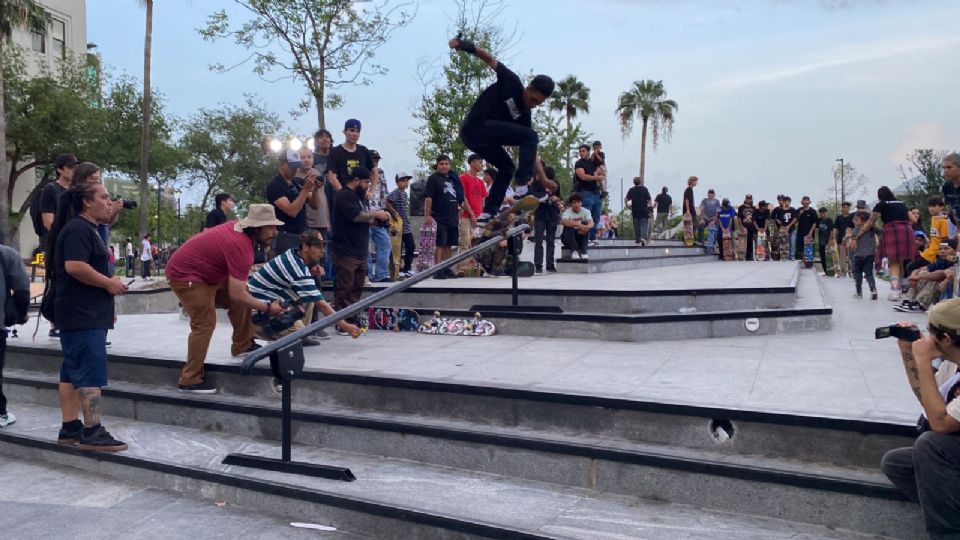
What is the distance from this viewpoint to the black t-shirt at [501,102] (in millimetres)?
6352

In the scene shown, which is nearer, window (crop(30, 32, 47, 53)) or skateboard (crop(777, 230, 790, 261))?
skateboard (crop(777, 230, 790, 261))

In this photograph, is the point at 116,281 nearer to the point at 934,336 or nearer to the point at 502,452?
the point at 502,452

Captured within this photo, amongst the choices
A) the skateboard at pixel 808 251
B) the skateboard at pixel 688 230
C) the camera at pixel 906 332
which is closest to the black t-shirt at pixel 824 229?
the skateboard at pixel 808 251

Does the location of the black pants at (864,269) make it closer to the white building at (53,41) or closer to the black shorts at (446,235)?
the black shorts at (446,235)

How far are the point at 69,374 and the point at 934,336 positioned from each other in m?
4.94

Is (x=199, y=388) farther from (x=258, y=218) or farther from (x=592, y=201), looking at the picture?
(x=592, y=201)

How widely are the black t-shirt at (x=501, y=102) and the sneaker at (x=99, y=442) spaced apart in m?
3.93

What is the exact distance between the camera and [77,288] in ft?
14.6

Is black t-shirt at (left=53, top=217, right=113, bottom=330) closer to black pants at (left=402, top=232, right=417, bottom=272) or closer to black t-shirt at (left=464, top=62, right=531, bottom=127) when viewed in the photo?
black t-shirt at (left=464, top=62, right=531, bottom=127)

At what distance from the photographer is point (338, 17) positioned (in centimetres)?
1850

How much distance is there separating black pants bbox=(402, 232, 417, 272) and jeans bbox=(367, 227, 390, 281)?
1.96 meters

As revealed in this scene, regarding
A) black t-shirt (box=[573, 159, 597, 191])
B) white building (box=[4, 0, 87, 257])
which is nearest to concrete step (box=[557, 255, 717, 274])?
black t-shirt (box=[573, 159, 597, 191])

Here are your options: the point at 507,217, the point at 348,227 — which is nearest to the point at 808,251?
the point at 507,217

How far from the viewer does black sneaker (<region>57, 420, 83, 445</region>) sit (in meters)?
4.77
